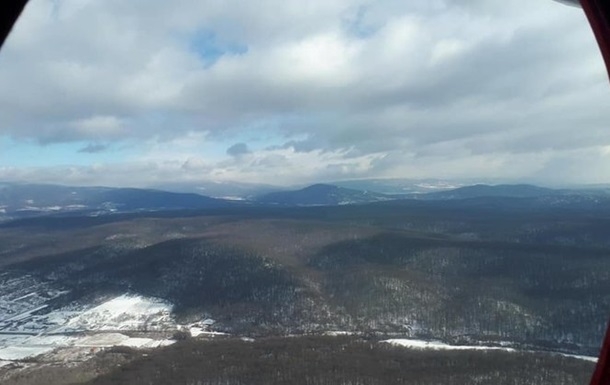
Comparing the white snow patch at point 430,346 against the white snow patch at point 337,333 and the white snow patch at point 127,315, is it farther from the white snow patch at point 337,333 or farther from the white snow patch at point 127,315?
the white snow patch at point 127,315

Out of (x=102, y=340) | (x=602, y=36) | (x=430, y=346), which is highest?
(x=602, y=36)

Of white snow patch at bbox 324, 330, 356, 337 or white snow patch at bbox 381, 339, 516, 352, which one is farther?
white snow patch at bbox 324, 330, 356, 337

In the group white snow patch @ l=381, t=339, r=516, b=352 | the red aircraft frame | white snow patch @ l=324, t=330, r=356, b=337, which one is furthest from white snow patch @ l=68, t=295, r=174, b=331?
the red aircraft frame

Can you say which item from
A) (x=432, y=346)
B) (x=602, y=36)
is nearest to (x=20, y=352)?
(x=432, y=346)

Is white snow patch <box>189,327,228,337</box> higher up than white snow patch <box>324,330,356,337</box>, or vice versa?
white snow patch <box>324,330,356,337</box>

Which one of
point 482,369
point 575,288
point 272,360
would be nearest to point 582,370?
point 482,369

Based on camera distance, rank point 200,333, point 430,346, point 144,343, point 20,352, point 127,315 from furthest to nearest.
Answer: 1. point 127,315
2. point 200,333
3. point 144,343
4. point 20,352
5. point 430,346

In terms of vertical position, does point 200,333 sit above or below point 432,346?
above

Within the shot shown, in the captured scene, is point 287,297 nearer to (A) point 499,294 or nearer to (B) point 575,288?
(A) point 499,294

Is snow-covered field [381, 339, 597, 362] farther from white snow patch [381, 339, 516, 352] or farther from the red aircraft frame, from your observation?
the red aircraft frame

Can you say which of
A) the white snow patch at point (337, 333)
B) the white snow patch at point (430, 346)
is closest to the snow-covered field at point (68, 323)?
the white snow patch at point (337, 333)

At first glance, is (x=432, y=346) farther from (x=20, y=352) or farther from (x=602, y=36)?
(x=602, y=36)

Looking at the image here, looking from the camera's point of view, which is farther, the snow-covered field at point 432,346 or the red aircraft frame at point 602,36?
the snow-covered field at point 432,346

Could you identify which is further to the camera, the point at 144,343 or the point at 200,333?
the point at 200,333
